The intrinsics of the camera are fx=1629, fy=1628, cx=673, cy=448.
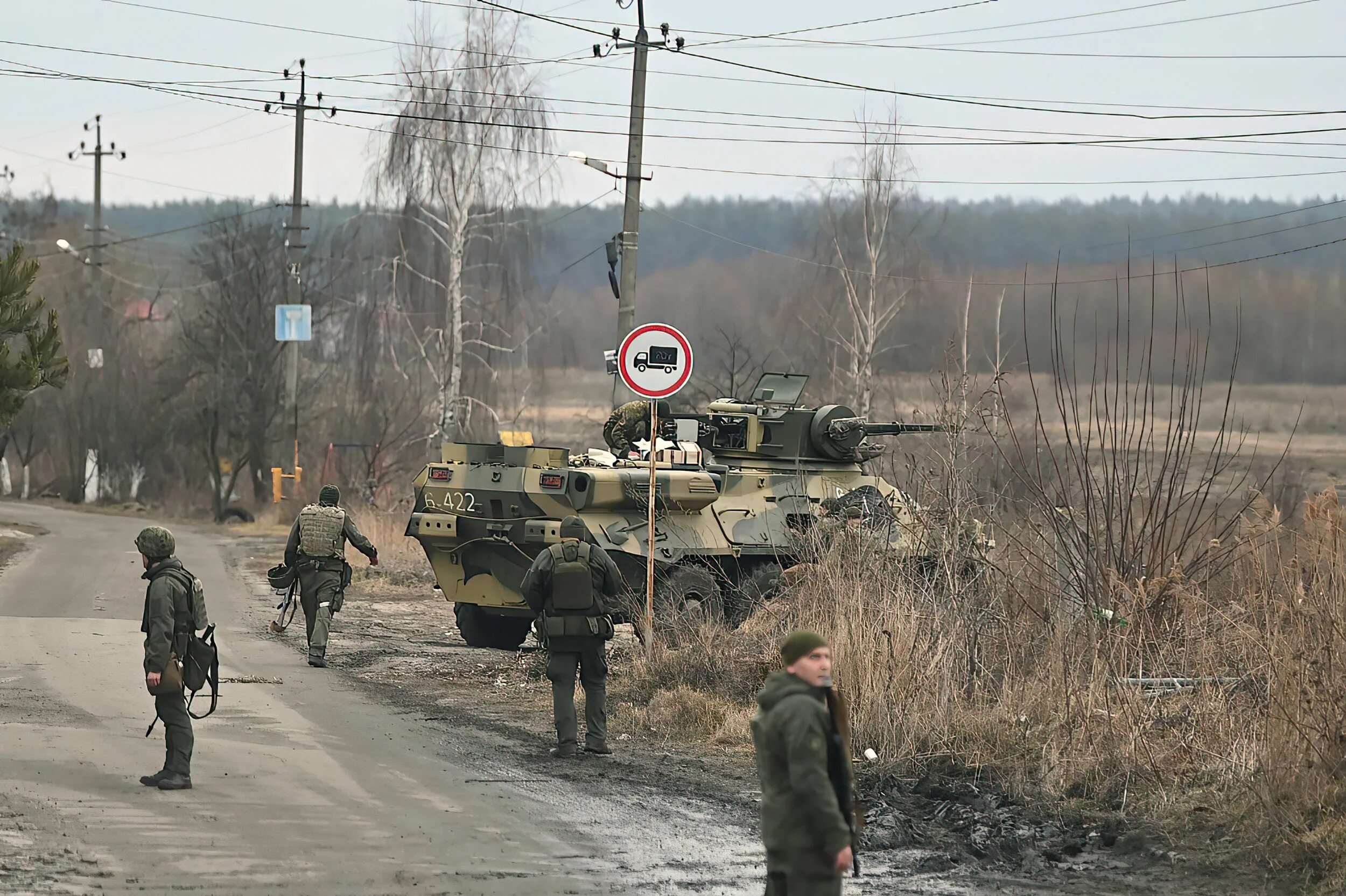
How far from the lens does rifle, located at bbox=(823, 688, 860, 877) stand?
5.74 meters

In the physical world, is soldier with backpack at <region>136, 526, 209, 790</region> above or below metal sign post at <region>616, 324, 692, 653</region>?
below

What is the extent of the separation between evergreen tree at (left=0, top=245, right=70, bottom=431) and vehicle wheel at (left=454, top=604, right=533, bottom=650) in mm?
12908

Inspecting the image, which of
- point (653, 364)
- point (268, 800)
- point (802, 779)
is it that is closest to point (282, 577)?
point (653, 364)

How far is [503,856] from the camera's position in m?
7.60

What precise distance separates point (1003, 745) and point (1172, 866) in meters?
1.92

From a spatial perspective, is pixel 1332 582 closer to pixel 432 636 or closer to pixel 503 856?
pixel 503 856

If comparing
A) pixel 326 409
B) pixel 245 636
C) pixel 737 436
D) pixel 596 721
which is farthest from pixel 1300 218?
pixel 326 409

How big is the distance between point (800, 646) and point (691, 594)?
9516 mm

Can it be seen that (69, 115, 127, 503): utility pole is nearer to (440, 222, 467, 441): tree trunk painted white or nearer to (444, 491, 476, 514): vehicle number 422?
(440, 222, 467, 441): tree trunk painted white

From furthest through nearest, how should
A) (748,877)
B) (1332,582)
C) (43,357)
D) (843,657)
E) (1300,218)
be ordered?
(1300,218), (43,357), (843,657), (1332,582), (748,877)

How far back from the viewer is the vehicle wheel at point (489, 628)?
1661 cm

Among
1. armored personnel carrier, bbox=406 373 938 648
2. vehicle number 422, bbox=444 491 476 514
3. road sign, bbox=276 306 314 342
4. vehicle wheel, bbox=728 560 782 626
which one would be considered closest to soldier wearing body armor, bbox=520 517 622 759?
armored personnel carrier, bbox=406 373 938 648

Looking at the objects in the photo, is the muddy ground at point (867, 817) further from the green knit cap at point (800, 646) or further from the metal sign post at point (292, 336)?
the metal sign post at point (292, 336)

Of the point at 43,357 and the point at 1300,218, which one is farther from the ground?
the point at 1300,218
